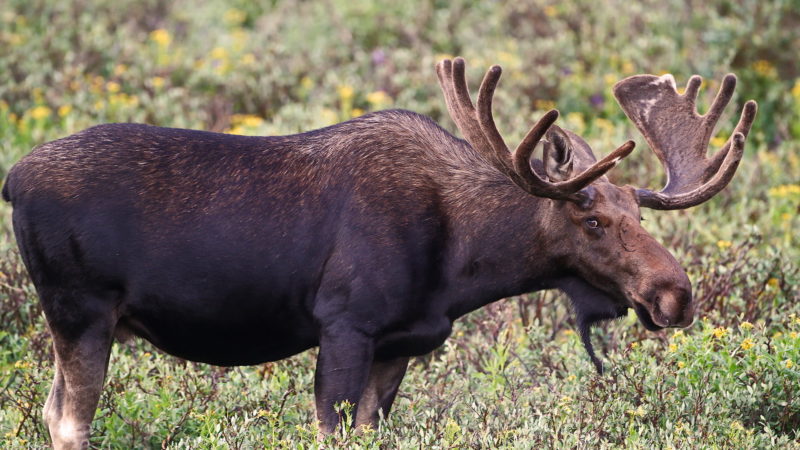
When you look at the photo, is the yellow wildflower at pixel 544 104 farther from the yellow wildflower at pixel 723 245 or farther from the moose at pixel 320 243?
the moose at pixel 320 243

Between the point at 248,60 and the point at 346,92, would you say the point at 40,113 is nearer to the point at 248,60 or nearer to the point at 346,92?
the point at 248,60

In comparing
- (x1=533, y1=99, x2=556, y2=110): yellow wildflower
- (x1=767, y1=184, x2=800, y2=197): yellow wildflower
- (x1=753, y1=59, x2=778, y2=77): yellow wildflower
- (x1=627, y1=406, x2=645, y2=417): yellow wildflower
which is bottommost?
(x1=533, y1=99, x2=556, y2=110): yellow wildflower

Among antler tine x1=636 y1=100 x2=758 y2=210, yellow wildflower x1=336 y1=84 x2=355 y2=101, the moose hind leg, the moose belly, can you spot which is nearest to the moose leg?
the moose belly

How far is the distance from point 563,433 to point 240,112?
22.0 ft

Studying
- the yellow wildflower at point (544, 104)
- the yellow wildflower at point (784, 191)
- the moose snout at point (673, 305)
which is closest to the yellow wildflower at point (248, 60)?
the yellow wildflower at point (544, 104)

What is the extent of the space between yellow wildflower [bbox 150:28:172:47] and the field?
0.06m

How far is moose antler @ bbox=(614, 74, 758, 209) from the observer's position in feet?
17.4

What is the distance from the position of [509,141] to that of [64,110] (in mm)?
3475

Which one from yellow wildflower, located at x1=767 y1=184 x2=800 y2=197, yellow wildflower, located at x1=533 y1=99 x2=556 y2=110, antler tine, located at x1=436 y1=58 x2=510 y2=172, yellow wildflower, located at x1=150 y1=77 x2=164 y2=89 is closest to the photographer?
antler tine, located at x1=436 y1=58 x2=510 y2=172

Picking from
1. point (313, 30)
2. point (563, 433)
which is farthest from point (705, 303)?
point (313, 30)

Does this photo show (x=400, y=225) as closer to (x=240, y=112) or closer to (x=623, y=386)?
(x=623, y=386)

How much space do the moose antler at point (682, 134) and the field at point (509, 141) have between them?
775mm

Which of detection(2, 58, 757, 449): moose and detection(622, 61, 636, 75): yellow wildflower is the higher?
detection(2, 58, 757, 449): moose

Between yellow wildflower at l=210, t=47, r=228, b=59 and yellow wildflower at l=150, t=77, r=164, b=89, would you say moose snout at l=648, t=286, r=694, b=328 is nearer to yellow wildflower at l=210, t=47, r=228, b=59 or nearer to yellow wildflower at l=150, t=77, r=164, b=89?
yellow wildflower at l=150, t=77, r=164, b=89
